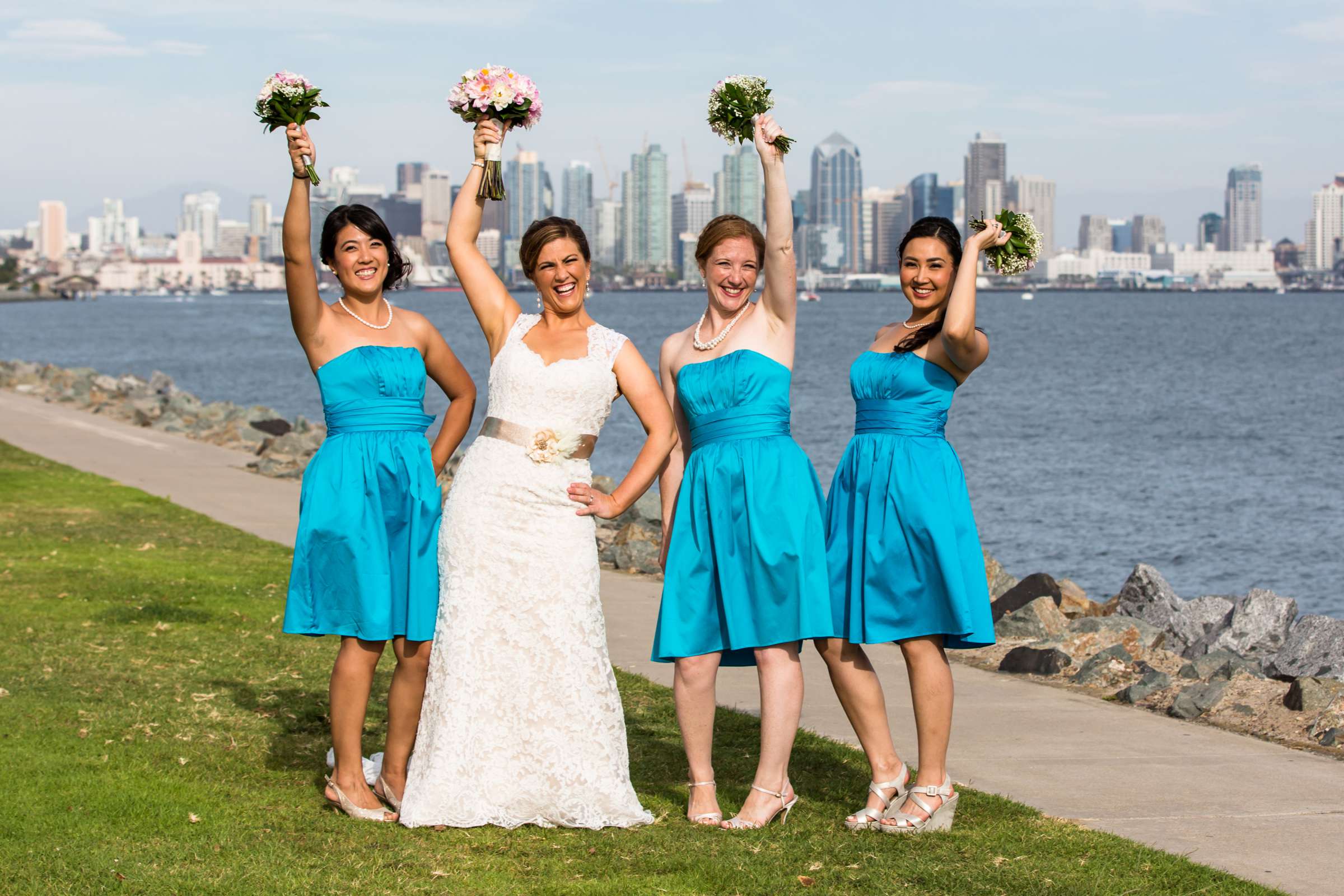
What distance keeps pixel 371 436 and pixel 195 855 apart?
5.08ft

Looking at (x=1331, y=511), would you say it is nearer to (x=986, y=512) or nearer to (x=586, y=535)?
(x=986, y=512)

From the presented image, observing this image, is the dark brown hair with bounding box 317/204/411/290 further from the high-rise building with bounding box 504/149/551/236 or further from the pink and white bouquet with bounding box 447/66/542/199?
the high-rise building with bounding box 504/149/551/236

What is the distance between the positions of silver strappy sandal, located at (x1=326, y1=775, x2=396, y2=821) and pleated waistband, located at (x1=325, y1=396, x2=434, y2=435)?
131 cm

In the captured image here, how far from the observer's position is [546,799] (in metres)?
5.52

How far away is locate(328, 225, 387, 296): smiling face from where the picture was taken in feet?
18.8

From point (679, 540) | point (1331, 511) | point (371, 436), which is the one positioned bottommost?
point (1331, 511)

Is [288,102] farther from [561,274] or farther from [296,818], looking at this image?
[296,818]

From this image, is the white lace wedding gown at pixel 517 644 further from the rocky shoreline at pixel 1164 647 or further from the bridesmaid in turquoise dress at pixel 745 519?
the rocky shoreline at pixel 1164 647

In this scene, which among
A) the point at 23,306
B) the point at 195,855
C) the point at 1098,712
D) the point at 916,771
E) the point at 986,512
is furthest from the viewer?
the point at 23,306

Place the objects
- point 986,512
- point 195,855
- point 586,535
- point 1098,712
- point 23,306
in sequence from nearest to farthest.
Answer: point 195,855 → point 586,535 → point 1098,712 → point 986,512 → point 23,306

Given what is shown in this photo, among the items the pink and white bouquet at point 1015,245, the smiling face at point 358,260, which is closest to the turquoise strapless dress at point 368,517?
the smiling face at point 358,260

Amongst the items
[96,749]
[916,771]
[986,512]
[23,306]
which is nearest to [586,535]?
[916,771]

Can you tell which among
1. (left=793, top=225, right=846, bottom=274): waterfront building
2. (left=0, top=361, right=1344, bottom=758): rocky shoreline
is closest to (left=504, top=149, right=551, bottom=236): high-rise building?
(left=793, top=225, right=846, bottom=274): waterfront building

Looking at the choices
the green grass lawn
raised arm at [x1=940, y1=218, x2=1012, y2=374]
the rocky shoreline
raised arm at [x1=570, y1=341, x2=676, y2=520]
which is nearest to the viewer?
the green grass lawn
